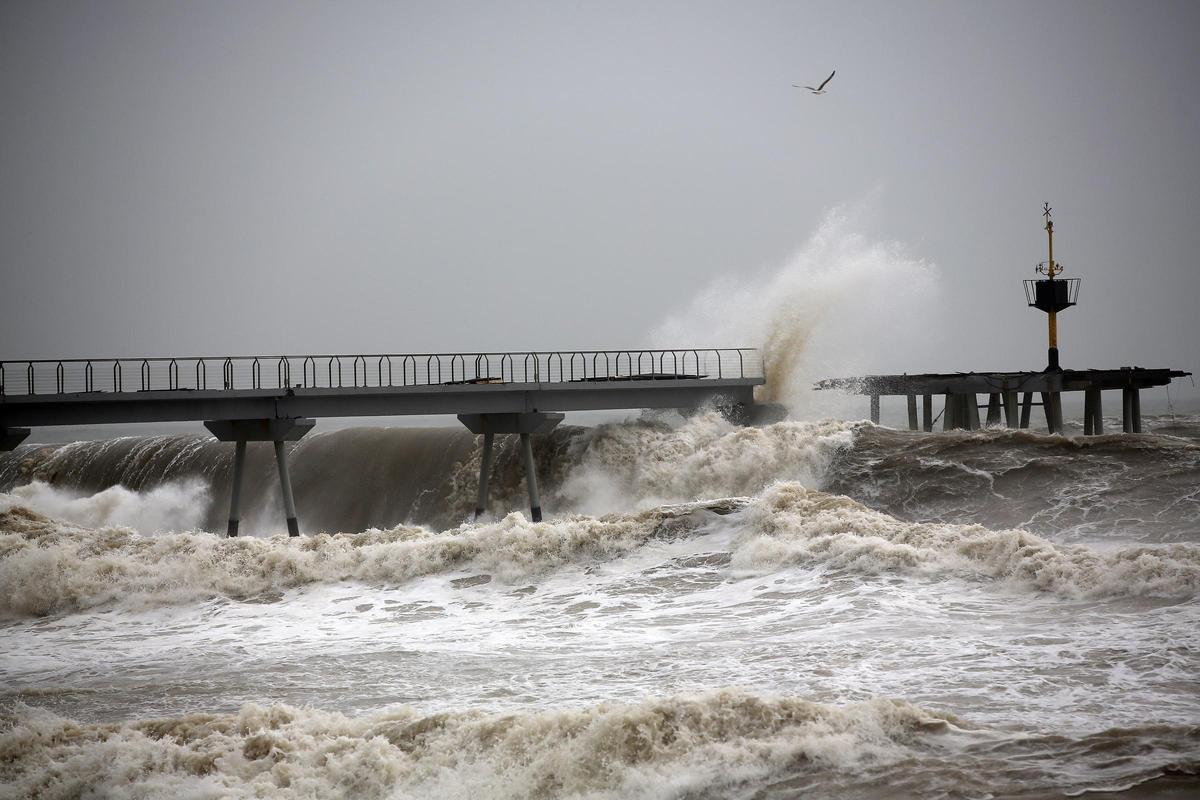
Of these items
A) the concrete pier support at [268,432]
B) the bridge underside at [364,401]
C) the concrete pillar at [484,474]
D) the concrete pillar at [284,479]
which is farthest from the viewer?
the concrete pillar at [484,474]

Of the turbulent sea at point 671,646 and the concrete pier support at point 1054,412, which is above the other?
the concrete pier support at point 1054,412

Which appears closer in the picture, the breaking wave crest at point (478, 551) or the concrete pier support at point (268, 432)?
the breaking wave crest at point (478, 551)

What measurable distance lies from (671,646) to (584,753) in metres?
3.69

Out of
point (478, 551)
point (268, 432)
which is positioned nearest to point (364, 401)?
point (268, 432)

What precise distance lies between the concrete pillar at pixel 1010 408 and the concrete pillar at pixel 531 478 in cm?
1272

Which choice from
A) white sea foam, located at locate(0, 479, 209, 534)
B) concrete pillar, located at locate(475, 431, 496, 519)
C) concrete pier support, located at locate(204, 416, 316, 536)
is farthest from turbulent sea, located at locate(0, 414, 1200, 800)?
white sea foam, located at locate(0, 479, 209, 534)

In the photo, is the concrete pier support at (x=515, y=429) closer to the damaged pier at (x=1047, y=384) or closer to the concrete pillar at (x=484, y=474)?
the concrete pillar at (x=484, y=474)

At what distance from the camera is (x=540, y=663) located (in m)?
10.7

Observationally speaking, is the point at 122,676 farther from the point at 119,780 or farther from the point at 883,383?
the point at 883,383

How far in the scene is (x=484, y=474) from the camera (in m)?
28.5

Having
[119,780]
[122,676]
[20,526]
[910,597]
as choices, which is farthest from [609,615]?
[20,526]

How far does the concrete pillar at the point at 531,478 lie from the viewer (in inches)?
1093

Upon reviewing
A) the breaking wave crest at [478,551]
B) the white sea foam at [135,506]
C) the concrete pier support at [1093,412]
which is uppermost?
the concrete pier support at [1093,412]

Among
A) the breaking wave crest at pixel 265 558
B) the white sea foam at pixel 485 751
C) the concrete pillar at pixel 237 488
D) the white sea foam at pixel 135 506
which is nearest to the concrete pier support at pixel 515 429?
the concrete pillar at pixel 237 488
